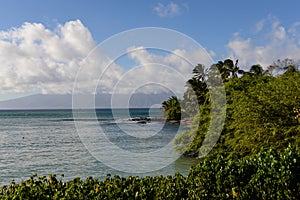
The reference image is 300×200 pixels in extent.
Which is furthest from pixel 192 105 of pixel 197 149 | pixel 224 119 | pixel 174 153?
pixel 224 119

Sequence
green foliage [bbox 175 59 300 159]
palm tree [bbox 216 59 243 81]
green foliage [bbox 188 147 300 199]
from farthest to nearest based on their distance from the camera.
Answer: palm tree [bbox 216 59 243 81], green foliage [bbox 175 59 300 159], green foliage [bbox 188 147 300 199]

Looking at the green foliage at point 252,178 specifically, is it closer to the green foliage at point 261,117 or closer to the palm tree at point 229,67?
the green foliage at point 261,117

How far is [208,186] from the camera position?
5316 mm

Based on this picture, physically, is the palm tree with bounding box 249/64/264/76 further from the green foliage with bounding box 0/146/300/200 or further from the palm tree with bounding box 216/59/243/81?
the green foliage with bounding box 0/146/300/200

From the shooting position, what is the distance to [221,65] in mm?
40156

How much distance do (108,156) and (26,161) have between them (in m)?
5.82

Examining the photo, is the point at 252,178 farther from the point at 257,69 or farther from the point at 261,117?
the point at 257,69

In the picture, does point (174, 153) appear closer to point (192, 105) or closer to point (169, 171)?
point (169, 171)

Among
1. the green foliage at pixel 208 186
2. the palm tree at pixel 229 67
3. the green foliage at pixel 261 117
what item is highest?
the palm tree at pixel 229 67

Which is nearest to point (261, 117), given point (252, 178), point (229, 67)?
point (252, 178)

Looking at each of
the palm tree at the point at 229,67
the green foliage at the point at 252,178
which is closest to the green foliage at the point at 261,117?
the green foliage at the point at 252,178

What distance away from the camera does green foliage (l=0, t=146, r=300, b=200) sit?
5.00 metres

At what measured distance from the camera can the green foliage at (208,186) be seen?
16.4ft

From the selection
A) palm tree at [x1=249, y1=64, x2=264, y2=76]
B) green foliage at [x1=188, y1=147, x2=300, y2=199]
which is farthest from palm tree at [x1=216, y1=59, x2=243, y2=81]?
green foliage at [x1=188, y1=147, x2=300, y2=199]
